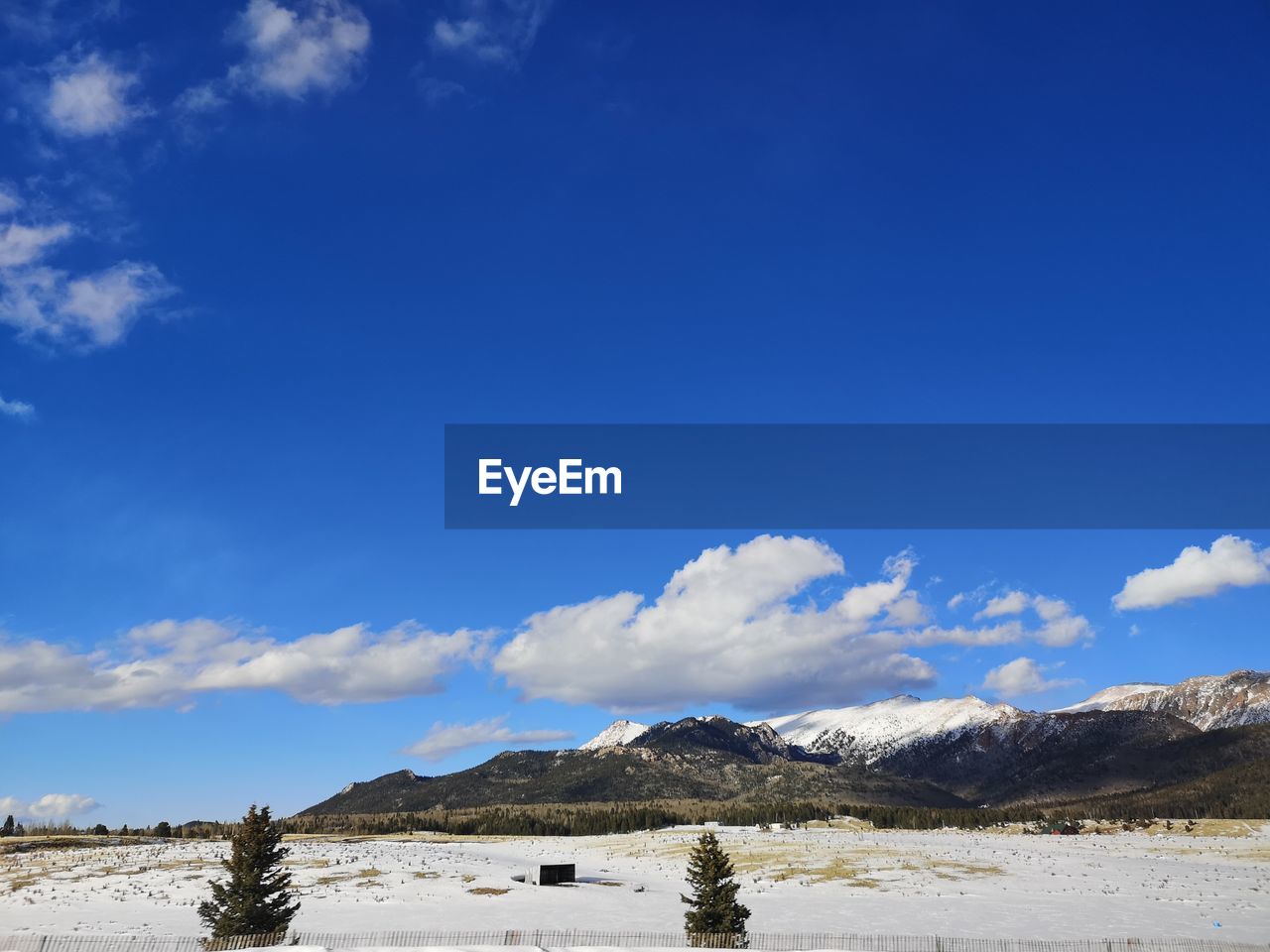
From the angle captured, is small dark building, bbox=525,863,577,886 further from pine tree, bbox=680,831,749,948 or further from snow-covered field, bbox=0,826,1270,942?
pine tree, bbox=680,831,749,948

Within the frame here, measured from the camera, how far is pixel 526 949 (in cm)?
4375

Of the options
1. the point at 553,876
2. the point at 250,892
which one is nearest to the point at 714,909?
the point at 250,892

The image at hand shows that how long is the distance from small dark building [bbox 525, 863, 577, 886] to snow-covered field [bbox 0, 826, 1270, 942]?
2426 millimetres

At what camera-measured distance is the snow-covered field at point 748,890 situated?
202 ft

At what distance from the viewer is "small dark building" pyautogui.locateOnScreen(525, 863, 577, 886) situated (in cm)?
9006

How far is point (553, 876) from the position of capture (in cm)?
9044

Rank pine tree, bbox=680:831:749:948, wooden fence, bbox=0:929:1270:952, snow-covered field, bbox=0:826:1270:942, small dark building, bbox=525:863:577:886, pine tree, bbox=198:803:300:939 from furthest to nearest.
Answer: small dark building, bbox=525:863:577:886 < snow-covered field, bbox=0:826:1270:942 < pine tree, bbox=198:803:300:939 < pine tree, bbox=680:831:749:948 < wooden fence, bbox=0:929:1270:952

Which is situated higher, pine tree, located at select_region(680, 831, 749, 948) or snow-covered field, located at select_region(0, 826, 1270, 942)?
pine tree, located at select_region(680, 831, 749, 948)

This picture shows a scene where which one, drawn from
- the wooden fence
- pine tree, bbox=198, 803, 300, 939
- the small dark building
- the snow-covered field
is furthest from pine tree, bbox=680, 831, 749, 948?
the small dark building

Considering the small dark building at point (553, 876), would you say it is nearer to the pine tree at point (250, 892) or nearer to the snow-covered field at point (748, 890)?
the snow-covered field at point (748, 890)

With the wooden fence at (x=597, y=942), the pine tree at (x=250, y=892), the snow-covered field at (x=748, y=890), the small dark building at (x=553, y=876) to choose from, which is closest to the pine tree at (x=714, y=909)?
the wooden fence at (x=597, y=942)

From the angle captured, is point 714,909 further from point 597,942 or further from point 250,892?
point 250,892

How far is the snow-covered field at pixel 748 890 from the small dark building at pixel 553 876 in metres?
2.43

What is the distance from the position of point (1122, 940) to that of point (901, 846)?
82.3m
